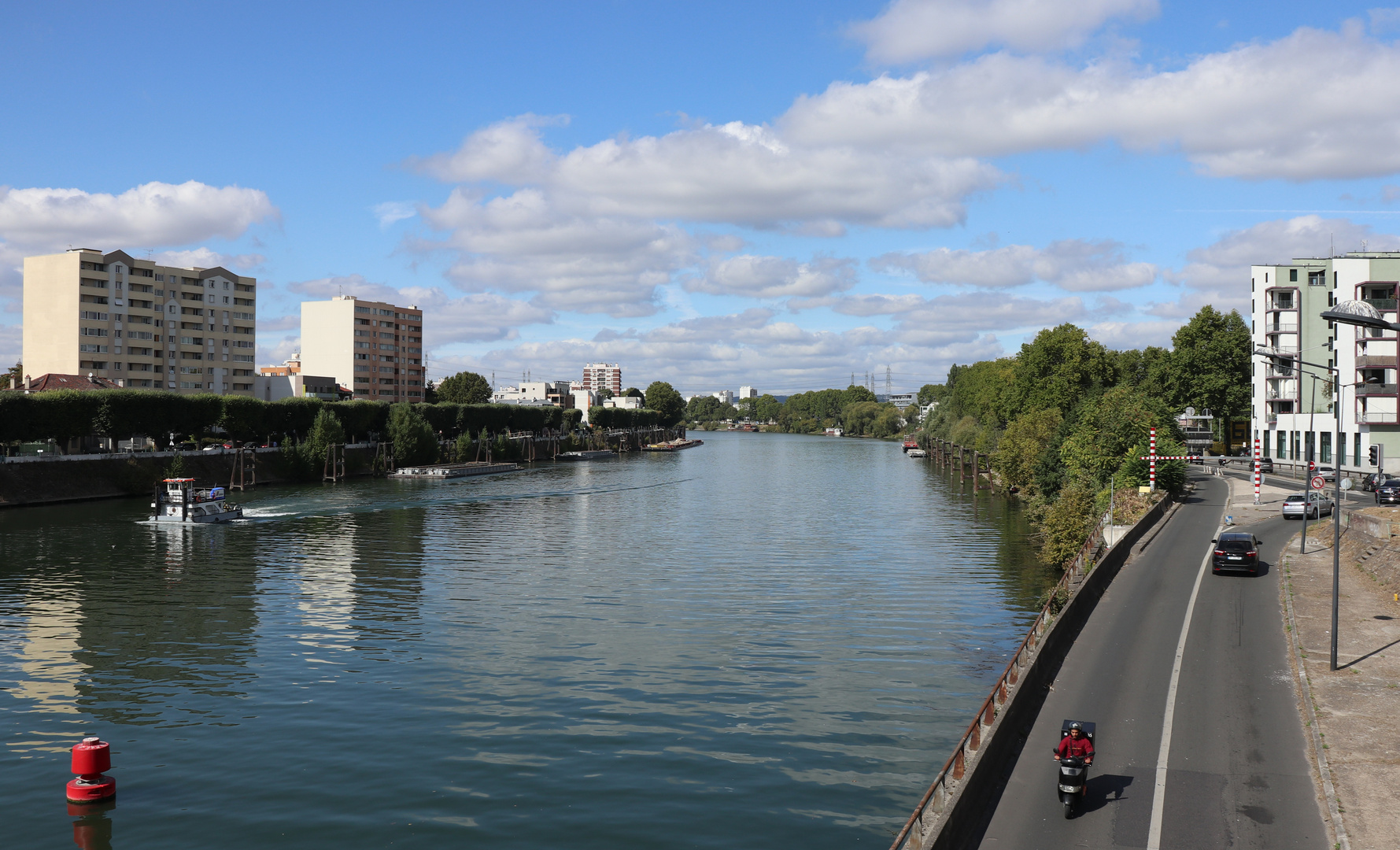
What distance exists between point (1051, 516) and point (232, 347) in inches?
6072

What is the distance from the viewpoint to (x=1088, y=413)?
8275 centimetres

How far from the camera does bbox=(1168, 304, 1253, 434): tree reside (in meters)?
134

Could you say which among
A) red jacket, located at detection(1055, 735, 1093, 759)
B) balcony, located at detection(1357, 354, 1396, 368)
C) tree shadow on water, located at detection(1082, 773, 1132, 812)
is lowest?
tree shadow on water, located at detection(1082, 773, 1132, 812)

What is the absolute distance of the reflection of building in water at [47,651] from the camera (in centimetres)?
3170

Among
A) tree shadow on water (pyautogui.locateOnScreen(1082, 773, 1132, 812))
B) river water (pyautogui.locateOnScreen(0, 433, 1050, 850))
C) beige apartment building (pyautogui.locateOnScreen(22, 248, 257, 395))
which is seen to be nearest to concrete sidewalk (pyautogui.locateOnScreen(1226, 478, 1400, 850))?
tree shadow on water (pyautogui.locateOnScreen(1082, 773, 1132, 812))

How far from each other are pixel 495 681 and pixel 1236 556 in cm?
3175

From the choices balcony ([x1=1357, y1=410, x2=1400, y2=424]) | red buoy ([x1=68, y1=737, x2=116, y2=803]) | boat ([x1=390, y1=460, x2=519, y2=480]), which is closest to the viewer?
red buoy ([x1=68, y1=737, x2=116, y2=803])

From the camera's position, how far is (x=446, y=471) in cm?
13512

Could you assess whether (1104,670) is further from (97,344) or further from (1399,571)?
(97,344)

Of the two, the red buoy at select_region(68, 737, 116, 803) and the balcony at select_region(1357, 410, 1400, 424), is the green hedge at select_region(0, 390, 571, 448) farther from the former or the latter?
the balcony at select_region(1357, 410, 1400, 424)

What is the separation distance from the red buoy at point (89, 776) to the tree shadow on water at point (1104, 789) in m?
22.3

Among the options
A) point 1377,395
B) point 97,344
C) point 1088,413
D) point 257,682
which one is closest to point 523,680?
point 257,682

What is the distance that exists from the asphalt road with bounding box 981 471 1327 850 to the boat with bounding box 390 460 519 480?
359 feet

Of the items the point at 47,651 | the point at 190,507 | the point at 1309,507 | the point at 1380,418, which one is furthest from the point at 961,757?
the point at 1380,418
